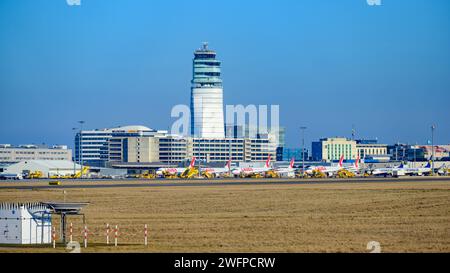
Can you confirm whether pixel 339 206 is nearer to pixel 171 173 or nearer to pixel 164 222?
pixel 164 222

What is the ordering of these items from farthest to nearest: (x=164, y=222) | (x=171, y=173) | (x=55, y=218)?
(x=171, y=173) < (x=55, y=218) < (x=164, y=222)

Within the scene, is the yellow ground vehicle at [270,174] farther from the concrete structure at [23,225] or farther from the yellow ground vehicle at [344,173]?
the concrete structure at [23,225]

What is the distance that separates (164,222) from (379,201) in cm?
2178

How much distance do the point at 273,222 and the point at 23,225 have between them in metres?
15.2

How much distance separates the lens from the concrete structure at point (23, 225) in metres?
38.7

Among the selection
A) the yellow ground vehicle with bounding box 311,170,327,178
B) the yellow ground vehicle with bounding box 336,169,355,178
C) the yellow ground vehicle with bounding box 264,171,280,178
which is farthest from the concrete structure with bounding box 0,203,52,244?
the yellow ground vehicle with bounding box 264,171,280,178

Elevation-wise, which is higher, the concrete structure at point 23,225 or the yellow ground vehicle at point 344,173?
the concrete structure at point 23,225

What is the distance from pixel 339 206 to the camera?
61469 mm

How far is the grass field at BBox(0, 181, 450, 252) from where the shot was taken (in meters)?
36.5

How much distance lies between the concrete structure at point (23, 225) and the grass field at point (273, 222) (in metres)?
1.88

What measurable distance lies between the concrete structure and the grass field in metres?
1.88

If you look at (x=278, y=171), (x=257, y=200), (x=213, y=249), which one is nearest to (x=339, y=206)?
(x=257, y=200)

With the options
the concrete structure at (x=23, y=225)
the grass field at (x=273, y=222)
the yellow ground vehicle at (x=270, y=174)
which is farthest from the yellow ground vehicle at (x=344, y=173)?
the concrete structure at (x=23, y=225)
